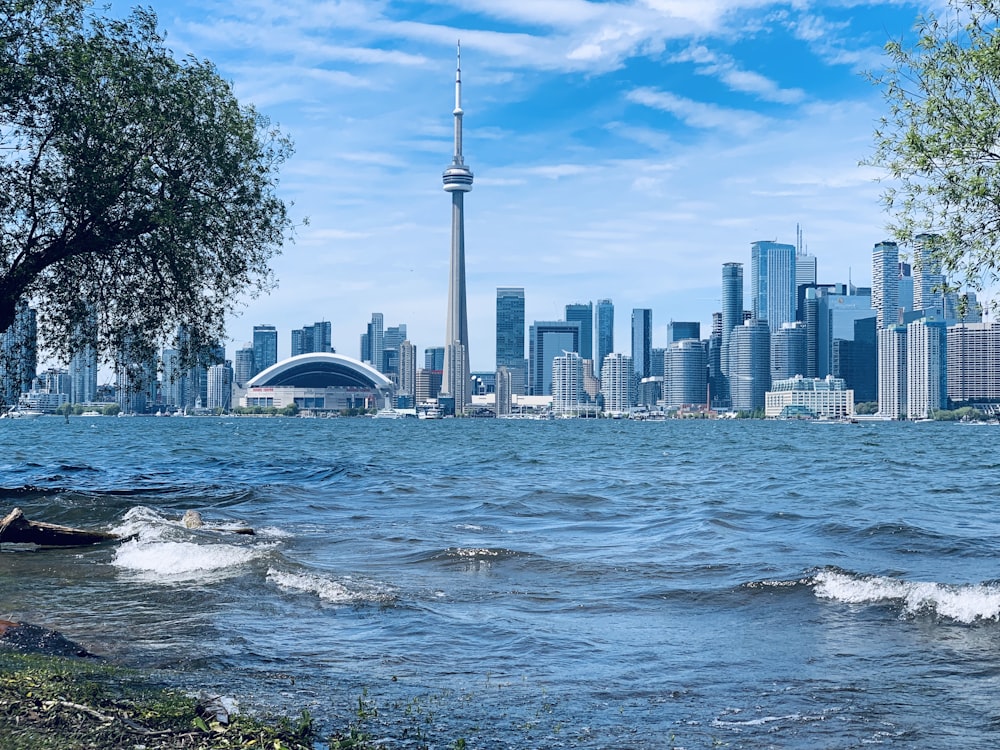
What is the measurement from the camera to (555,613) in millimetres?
13594

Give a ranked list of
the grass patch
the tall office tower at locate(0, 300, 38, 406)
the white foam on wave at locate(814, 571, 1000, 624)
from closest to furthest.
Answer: the grass patch, the white foam on wave at locate(814, 571, 1000, 624), the tall office tower at locate(0, 300, 38, 406)

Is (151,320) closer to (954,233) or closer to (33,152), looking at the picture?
(33,152)

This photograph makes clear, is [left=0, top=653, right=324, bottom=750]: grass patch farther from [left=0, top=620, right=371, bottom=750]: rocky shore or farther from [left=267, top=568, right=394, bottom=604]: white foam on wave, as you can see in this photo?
[left=267, top=568, right=394, bottom=604]: white foam on wave

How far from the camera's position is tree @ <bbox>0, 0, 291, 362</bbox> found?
74.7 feet

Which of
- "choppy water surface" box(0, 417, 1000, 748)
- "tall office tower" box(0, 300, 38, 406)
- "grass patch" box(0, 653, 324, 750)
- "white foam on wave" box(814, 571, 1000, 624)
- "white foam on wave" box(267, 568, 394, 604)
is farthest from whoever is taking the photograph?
"tall office tower" box(0, 300, 38, 406)

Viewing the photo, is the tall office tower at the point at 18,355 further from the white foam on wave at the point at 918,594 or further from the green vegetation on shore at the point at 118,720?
the white foam on wave at the point at 918,594

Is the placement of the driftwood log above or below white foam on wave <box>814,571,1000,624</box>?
above

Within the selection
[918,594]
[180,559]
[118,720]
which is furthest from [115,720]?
[918,594]

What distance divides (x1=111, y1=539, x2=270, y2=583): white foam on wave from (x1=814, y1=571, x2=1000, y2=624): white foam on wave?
9966mm

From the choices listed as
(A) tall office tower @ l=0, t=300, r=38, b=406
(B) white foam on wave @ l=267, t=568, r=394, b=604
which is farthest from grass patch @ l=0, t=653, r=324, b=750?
(A) tall office tower @ l=0, t=300, r=38, b=406

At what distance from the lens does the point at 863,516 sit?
26906 mm

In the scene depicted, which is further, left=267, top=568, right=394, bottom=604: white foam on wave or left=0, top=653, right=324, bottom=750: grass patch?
left=267, top=568, right=394, bottom=604: white foam on wave

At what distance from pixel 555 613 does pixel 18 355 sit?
66.4 ft

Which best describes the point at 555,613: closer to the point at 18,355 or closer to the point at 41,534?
the point at 41,534
